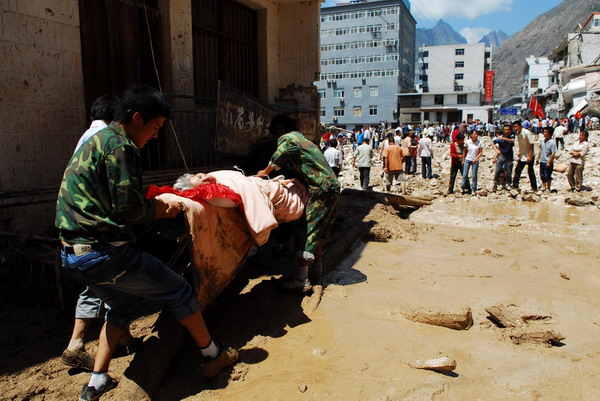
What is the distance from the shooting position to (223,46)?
799 cm

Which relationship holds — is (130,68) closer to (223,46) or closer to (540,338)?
(223,46)

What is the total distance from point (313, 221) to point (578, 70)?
49303 mm

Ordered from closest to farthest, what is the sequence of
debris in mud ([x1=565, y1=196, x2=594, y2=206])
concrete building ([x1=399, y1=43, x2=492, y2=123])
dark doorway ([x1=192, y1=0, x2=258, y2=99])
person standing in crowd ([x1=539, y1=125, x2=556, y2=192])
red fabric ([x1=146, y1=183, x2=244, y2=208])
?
red fabric ([x1=146, y1=183, x2=244, y2=208]), dark doorway ([x1=192, y1=0, x2=258, y2=99]), debris in mud ([x1=565, y1=196, x2=594, y2=206]), person standing in crowd ([x1=539, y1=125, x2=556, y2=192]), concrete building ([x1=399, y1=43, x2=492, y2=123])

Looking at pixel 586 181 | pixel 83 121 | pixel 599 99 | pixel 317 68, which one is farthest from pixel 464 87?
pixel 83 121

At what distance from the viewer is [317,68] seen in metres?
9.33

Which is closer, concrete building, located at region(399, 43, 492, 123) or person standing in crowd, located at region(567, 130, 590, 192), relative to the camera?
person standing in crowd, located at region(567, 130, 590, 192)

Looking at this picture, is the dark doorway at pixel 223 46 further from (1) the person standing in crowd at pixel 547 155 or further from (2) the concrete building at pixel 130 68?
(1) the person standing in crowd at pixel 547 155

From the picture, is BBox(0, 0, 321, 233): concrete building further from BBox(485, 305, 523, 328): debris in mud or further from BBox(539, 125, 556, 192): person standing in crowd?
BBox(539, 125, 556, 192): person standing in crowd

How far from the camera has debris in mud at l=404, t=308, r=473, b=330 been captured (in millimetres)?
3686

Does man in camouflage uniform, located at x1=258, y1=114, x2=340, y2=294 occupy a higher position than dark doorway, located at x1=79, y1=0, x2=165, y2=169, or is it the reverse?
dark doorway, located at x1=79, y1=0, x2=165, y2=169

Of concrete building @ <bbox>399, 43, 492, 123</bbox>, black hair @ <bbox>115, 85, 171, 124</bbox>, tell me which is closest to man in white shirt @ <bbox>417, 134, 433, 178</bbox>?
black hair @ <bbox>115, 85, 171, 124</bbox>

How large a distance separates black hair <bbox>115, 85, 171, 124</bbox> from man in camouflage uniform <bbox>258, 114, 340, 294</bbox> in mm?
1690

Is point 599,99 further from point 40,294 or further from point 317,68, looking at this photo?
point 40,294

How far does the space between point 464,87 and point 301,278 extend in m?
72.0
